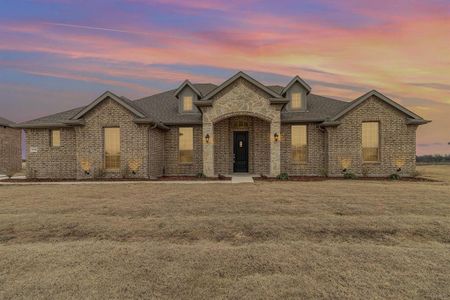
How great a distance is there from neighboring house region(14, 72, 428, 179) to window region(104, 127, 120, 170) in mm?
62

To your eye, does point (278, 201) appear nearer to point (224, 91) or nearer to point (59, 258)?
point (59, 258)

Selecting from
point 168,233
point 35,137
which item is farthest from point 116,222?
point 35,137

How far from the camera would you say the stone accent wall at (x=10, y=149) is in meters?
24.6

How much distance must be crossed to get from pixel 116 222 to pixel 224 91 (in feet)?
41.0

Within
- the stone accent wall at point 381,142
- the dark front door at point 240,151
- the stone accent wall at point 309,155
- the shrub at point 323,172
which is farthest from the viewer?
the dark front door at point 240,151

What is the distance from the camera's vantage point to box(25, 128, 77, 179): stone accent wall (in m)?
18.5

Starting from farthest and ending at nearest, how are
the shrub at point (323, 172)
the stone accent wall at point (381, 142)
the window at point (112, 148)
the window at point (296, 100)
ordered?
the window at point (296, 100), the shrub at point (323, 172), the stone accent wall at point (381, 142), the window at point (112, 148)

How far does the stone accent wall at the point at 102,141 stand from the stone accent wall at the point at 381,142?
11.7 m

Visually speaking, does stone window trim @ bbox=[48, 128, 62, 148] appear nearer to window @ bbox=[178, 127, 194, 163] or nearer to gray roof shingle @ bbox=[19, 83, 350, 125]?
gray roof shingle @ bbox=[19, 83, 350, 125]

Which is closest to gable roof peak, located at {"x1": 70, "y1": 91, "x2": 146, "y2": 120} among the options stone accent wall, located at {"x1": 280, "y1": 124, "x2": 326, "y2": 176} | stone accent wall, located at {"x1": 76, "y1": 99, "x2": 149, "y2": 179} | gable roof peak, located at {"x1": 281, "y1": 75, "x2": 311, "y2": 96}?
stone accent wall, located at {"x1": 76, "y1": 99, "x2": 149, "y2": 179}

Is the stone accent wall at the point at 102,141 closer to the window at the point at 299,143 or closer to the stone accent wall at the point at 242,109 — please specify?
the stone accent wall at the point at 242,109

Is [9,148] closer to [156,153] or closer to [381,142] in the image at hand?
[156,153]

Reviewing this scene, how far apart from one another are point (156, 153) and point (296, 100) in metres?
10.3

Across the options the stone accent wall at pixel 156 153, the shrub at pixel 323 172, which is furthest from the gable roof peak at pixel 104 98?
the shrub at pixel 323 172
